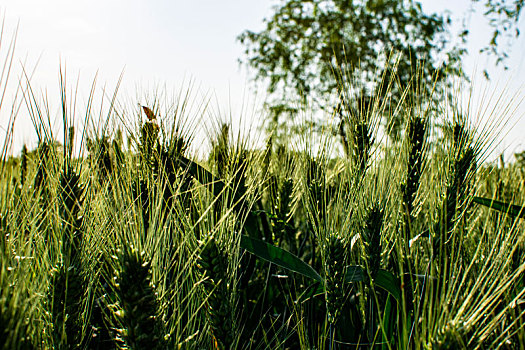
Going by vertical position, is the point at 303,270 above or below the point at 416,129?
below

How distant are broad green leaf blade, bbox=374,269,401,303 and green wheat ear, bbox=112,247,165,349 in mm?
531

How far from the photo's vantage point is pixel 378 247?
0.90 meters

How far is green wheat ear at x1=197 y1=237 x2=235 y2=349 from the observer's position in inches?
31.5

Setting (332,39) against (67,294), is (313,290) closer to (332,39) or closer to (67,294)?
(67,294)

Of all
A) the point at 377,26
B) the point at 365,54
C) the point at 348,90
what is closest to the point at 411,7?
the point at 377,26

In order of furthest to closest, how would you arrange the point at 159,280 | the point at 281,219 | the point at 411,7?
the point at 411,7 < the point at 281,219 < the point at 159,280

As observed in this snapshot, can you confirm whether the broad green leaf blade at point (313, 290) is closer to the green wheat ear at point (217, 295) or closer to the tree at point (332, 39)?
the green wheat ear at point (217, 295)

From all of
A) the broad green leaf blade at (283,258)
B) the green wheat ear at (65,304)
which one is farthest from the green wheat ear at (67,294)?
the broad green leaf blade at (283,258)

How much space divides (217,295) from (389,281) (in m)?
0.42

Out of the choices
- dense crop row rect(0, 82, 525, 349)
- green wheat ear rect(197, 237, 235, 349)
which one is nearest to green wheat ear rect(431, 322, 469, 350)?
dense crop row rect(0, 82, 525, 349)

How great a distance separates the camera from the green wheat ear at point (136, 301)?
2.17 feet

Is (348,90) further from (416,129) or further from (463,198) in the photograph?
(463,198)

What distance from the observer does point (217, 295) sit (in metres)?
0.81

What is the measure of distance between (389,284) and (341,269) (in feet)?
0.49
